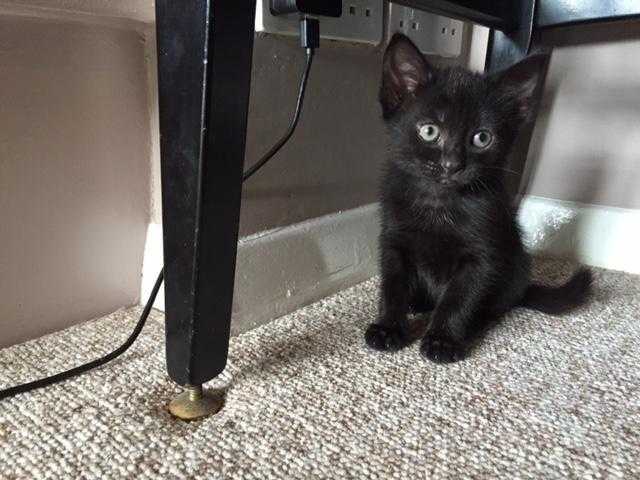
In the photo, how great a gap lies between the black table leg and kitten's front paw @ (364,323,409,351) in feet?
0.89

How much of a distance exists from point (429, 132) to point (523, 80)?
15 cm

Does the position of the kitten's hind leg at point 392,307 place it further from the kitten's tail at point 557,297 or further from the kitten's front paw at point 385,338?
the kitten's tail at point 557,297

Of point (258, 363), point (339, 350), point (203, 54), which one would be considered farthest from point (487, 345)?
point (203, 54)

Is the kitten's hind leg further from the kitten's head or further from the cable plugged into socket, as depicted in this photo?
the cable plugged into socket

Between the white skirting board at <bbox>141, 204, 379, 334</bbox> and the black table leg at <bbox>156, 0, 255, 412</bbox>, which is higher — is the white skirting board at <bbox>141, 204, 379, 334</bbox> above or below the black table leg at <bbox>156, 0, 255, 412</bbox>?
below

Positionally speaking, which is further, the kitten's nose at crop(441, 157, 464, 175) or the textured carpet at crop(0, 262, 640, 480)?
the kitten's nose at crop(441, 157, 464, 175)

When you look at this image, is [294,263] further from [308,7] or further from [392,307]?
[308,7]

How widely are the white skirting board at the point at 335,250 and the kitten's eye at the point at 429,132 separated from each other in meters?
0.26

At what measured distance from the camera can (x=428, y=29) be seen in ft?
3.42

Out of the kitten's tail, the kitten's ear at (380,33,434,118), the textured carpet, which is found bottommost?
the textured carpet

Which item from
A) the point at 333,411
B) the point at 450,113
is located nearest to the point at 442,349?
the point at 333,411

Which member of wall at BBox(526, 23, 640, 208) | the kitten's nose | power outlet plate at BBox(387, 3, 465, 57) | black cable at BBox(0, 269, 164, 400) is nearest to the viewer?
black cable at BBox(0, 269, 164, 400)

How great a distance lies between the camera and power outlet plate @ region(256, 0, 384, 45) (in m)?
0.73

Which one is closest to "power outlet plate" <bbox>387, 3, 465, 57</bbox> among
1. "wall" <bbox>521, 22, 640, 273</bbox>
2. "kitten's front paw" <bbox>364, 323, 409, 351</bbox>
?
"wall" <bbox>521, 22, 640, 273</bbox>
